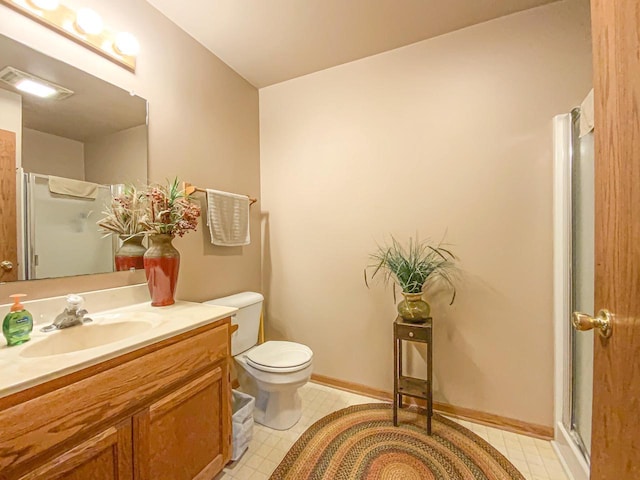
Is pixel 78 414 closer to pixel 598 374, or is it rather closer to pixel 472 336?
pixel 598 374

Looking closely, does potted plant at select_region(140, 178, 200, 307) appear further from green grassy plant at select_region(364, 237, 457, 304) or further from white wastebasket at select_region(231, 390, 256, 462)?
green grassy plant at select_region(364, 237, 457, 304)

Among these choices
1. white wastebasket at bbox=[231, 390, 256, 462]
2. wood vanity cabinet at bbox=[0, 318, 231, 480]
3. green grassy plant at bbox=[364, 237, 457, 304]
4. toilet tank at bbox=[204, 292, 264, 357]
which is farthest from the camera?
toilet tank at bbox=[204, 292, 264, 357]

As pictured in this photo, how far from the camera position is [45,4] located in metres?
1.15

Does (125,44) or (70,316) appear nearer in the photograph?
(70,316)

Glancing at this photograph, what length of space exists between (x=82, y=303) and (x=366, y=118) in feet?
6.34

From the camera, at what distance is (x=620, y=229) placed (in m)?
0.56

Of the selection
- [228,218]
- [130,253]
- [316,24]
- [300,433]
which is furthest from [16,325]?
[316,24]

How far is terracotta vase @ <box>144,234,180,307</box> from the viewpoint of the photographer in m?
1.35

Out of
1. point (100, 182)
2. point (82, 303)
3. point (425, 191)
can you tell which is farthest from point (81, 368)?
point (425, 191)

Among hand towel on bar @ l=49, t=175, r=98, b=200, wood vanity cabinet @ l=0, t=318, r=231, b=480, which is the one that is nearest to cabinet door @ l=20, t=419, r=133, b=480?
wood vanity cabinet @ l=0, t=318, r=231, b=480

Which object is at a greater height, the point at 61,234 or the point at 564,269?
the point at 61,234

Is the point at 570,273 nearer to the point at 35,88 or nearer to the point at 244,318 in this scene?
the point at 244,318

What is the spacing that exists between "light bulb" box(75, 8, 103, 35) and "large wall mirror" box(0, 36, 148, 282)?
184 mm

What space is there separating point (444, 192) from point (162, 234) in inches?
65.2
